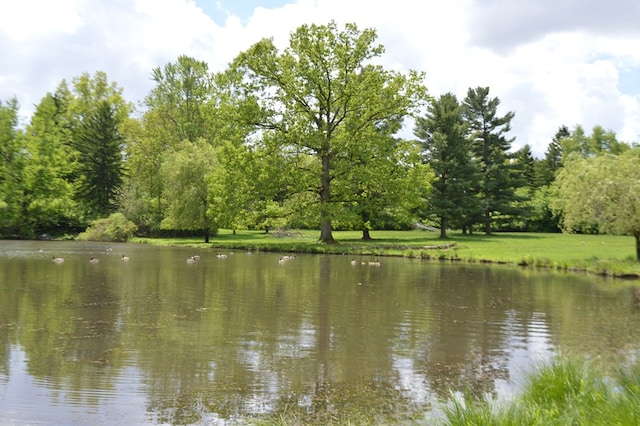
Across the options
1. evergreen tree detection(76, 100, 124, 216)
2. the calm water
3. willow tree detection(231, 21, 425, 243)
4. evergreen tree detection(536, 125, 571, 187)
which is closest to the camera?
the calm water

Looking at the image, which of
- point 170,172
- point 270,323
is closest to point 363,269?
point 270,323

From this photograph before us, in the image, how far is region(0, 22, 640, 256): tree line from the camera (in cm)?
3869

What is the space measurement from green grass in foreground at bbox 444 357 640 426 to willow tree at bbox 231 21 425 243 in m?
32.0

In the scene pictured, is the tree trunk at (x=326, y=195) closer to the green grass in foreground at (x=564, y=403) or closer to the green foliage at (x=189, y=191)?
the green foliage at (x=189, y=191)

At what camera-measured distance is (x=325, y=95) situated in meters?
39.3

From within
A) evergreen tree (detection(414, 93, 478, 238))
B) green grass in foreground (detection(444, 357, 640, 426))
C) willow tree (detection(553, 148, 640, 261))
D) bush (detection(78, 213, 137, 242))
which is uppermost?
evergreen tree (detection(414, 93, 478, 238))

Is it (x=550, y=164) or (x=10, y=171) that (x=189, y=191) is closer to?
(x=10, y=171)

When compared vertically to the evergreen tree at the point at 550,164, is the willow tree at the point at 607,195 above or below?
below

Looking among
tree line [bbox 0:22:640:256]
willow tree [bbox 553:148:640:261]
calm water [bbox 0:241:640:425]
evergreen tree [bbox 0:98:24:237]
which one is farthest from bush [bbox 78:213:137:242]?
willow tree [bbox 553:148:640:261]

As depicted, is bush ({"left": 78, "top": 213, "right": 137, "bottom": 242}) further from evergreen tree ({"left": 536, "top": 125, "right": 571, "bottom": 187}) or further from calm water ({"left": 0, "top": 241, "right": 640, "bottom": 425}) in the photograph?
evergreen tree ({"left": 536, "top": 125, "right": 571, "bottom": 187})

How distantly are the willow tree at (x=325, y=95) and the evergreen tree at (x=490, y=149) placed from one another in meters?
16.9

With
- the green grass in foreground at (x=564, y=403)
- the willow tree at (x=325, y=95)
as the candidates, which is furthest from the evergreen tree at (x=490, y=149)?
the green grass in foreground at (x=564, y=403)

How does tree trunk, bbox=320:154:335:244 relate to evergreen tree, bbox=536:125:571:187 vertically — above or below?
below

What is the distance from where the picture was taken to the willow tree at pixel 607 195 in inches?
887
